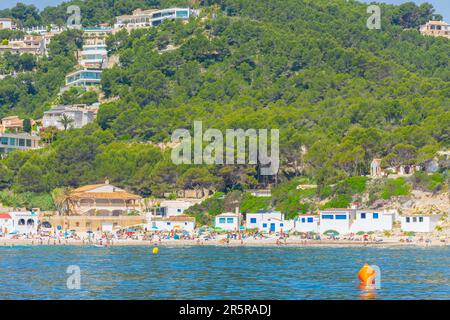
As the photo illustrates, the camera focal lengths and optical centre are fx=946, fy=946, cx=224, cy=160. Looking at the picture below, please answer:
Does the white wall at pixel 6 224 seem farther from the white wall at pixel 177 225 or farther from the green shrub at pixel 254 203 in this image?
the green shrub at pixel 254 203

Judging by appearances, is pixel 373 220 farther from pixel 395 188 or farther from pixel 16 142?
pixel 16 142

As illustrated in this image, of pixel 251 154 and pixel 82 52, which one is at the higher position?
pixel 82 52

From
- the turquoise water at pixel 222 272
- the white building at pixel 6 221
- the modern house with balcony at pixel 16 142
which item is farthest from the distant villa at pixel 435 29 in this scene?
the turquoise water at pixel 222 272

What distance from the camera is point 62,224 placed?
76.6 m

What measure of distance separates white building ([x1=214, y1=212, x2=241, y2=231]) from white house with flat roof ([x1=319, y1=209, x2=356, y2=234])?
7.24m

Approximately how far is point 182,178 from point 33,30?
92.9 m

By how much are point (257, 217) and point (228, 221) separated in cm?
224

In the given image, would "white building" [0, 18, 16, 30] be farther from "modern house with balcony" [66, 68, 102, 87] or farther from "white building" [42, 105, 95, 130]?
"white building" [42, 105, 95, 130]

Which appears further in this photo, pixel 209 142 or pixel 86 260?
pixel 209 142

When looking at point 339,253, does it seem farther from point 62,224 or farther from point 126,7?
point 126,7

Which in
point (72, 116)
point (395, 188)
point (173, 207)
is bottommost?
point (173, 207)

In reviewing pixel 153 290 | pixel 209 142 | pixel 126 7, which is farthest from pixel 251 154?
pixel 126 7

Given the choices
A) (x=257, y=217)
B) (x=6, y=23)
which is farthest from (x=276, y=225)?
(x=6, y=23)

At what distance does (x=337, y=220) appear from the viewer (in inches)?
2670
